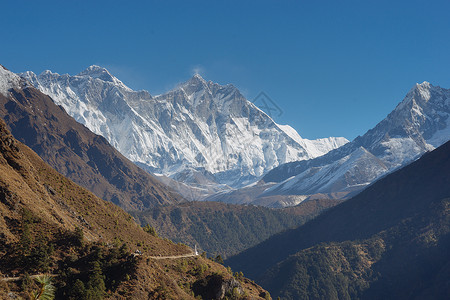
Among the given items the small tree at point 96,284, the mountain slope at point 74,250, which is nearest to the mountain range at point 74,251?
the small tree at point 96,284

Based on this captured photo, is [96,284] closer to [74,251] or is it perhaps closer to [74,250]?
[74,251]

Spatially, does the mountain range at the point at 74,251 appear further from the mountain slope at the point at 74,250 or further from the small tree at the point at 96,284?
the mountain slope at the point at 74,250

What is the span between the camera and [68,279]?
8738cm

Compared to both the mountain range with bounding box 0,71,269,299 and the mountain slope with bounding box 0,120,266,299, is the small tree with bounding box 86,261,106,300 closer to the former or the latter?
the mountain range with bounding box 0,71,269,299

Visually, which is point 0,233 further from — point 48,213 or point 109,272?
point 109,272

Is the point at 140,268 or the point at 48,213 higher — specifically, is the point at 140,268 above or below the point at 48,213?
below

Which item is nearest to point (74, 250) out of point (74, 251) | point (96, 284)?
point (74, 251)

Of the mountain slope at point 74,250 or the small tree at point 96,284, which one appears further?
the mountain slope at point 74,250

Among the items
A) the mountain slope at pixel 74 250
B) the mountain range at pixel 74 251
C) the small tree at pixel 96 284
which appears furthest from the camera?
the mountain slope at pixel 74 250

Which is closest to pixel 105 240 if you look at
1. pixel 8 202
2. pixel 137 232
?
pixel 137 232

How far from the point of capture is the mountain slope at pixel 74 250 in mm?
85438

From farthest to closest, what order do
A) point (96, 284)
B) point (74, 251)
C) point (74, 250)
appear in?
point (74, 250), point (74, 251), point (96, 284)

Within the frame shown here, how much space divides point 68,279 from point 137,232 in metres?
42.0

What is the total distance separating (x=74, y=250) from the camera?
9494 cm
